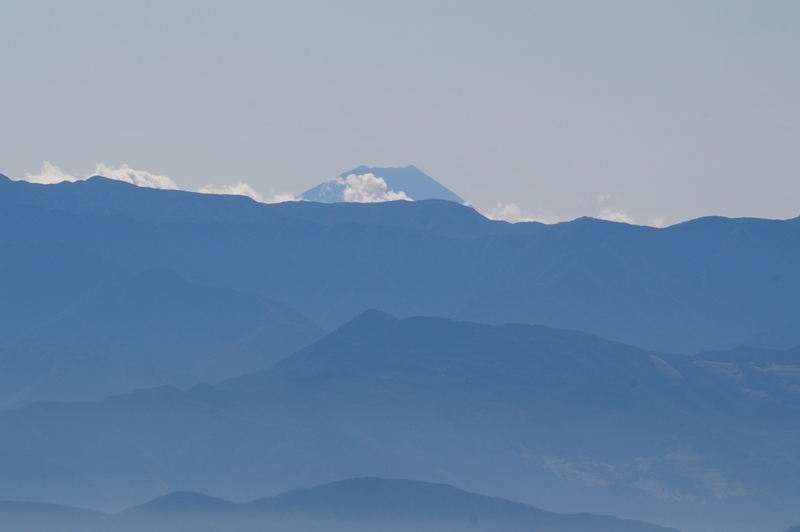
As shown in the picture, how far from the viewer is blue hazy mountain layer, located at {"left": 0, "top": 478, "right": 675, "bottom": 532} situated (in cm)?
16388

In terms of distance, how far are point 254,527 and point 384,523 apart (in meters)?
14.4

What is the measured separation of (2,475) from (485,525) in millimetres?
64792

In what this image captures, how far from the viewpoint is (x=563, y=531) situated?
560 ft

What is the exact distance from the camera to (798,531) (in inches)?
6821

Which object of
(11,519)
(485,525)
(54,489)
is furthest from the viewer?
(54,489)

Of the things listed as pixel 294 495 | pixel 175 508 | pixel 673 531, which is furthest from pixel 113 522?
pixel 673 531

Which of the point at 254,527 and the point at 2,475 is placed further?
the point at 2,475

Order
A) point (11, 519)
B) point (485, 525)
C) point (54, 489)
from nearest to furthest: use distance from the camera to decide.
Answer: point (11, 519) → point (485, 525) → point (54, 489)

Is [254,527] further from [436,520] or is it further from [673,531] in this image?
[673,531]

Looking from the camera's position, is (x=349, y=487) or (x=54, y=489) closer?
(x=349, y=487)

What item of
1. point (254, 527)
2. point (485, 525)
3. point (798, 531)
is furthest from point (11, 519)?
point (798, 531)

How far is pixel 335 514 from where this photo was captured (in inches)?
6693

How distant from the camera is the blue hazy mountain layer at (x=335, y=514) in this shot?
538ft

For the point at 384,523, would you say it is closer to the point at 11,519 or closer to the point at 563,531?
the point at 563,531
